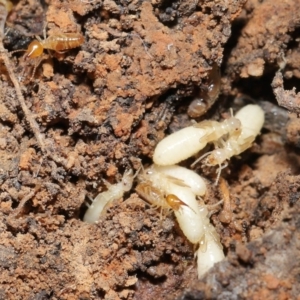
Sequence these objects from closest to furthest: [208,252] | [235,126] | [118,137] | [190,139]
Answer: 1. [208,252]
2. [118,137]
3. [190,139]
4. [235,126]

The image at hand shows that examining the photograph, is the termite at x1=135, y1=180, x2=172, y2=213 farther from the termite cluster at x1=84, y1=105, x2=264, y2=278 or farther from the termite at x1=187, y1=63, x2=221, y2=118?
the termite at x1=187, y1=63, x2=221, y2=118

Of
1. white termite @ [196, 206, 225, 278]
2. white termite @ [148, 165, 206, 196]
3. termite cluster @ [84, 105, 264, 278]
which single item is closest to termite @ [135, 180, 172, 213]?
termite cluster @ [84, 105, 264, 278]

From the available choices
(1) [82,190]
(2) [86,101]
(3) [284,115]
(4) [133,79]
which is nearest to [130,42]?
(4) [133,79]

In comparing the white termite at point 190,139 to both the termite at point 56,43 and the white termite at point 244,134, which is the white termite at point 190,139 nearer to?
the white termite at point 244,134

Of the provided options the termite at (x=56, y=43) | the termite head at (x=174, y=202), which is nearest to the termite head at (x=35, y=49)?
the termite at (x=56, y=43)

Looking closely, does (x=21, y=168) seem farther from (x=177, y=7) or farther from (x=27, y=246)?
(x=177, y=7)

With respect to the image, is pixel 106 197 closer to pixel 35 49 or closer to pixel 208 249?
pixel 208 249

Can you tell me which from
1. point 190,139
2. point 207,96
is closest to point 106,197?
point 190,139
